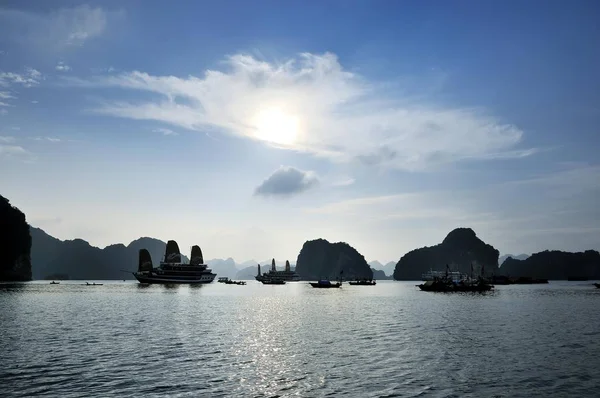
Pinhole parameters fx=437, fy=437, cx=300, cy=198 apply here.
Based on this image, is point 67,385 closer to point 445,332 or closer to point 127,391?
point 127,391

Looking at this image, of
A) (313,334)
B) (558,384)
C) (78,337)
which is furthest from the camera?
(313,334)

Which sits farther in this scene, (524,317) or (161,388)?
(524,317)

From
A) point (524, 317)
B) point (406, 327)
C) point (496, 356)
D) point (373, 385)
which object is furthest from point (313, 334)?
point (524, 317)

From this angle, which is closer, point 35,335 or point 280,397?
point 280,397

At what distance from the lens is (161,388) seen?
2508cm

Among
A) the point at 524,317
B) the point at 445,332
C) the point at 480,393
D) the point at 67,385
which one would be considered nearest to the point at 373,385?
the point at 480,393

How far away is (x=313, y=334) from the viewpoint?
4972cm

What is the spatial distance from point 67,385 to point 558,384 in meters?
29.8

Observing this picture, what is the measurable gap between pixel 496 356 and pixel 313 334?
2019 cm

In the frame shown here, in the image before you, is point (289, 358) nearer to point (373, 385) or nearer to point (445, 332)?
point (373, 385)

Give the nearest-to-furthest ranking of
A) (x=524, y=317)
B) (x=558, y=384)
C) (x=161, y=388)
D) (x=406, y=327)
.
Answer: (x=161, y=388) → (x=558, y=384) → (x=406, y=327) → (x=524, y=317)

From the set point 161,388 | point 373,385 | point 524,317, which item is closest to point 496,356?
point 373,385

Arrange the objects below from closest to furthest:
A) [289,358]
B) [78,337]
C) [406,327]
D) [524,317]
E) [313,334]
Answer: [289,358] → [78,337] → [313,334] → [406,327] → [524,317]

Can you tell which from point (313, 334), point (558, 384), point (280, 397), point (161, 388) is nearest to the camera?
point (280, 397)
